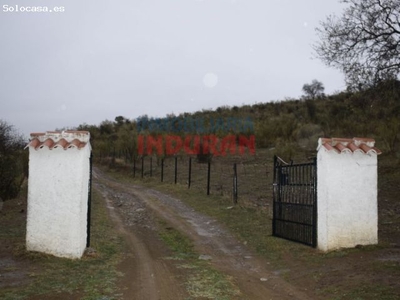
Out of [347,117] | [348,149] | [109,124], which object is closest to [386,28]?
[348,149]

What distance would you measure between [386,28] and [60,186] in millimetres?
13374

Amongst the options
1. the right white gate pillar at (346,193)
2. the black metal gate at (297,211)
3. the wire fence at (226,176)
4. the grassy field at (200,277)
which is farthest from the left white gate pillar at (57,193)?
the wire fence at (226,176)

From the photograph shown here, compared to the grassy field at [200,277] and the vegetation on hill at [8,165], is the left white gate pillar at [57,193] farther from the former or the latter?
the vegetation on hill at [8,165]

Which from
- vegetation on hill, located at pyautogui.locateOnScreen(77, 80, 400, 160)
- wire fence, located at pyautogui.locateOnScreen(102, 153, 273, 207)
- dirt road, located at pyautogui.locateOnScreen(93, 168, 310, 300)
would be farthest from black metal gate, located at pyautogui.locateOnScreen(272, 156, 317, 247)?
vegetation on hill, located at pyautogui.locateOnScreen(77, 80, 400, 160)

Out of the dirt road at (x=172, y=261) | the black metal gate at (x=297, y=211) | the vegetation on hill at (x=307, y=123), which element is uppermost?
the vegetation on hill at (x=307, y=123)

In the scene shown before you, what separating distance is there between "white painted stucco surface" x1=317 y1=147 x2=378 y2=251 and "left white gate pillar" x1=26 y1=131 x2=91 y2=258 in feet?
17.7

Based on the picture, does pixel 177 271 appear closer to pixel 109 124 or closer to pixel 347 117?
pixel 347 117

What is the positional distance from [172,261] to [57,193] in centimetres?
289

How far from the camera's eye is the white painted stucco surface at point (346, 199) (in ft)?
27.7

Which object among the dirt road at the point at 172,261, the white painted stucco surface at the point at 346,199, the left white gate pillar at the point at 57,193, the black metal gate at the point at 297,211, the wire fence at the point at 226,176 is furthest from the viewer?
the wire fence at the point at 226,176

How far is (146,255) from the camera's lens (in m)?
8.63

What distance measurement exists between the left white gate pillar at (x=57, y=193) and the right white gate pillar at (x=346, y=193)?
5.39 m

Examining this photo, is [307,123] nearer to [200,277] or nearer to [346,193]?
[346,193]

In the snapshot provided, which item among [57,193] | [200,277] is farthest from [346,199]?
[57,193]
